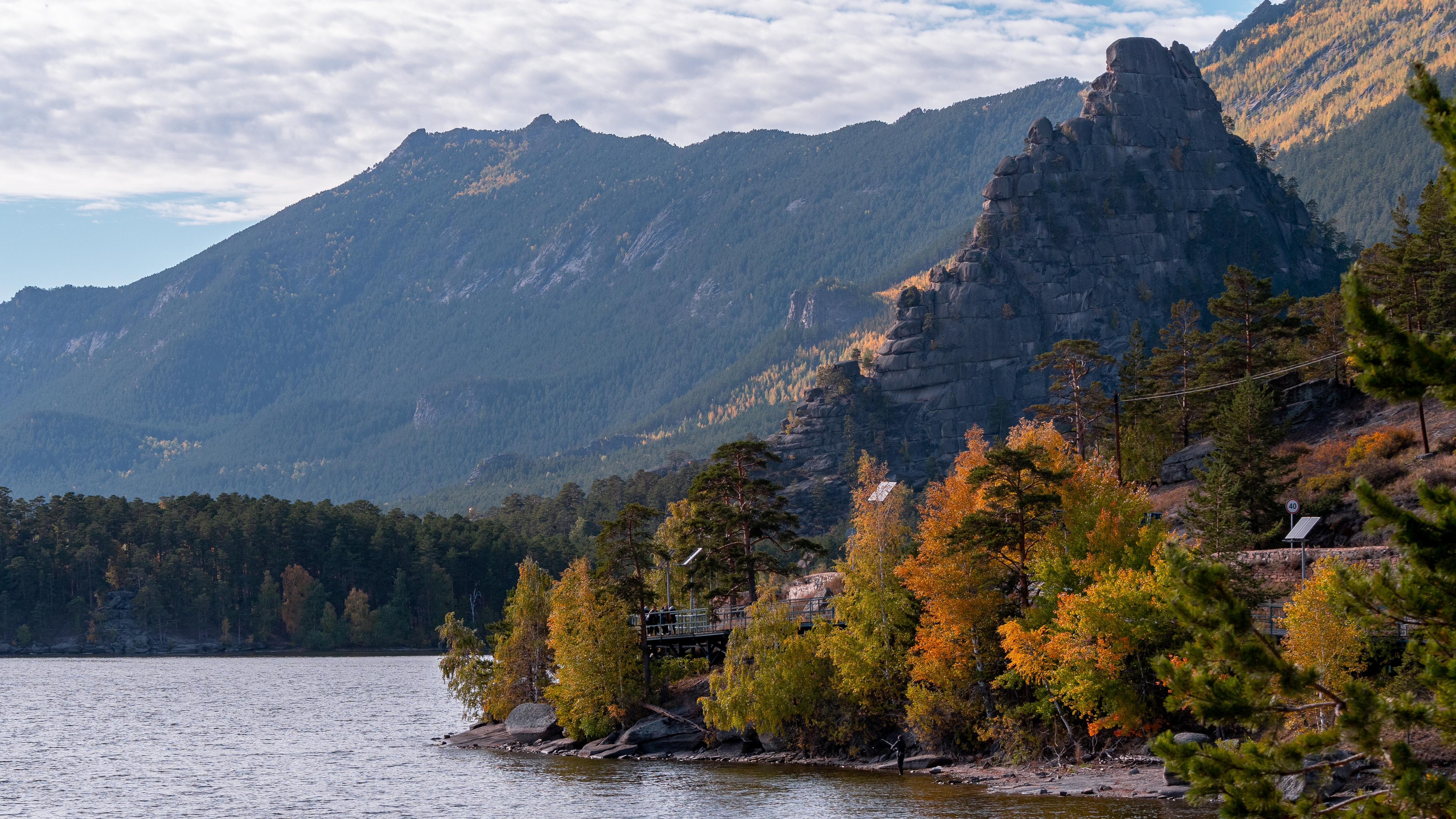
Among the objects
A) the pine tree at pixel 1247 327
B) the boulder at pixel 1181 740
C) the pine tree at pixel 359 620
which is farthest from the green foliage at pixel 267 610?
the boulder at pixel 1181 740

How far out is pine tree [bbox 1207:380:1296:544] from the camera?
73.9 meters

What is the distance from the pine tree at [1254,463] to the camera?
242ft

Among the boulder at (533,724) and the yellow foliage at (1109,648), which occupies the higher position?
the yellow foliage at (1109,648)

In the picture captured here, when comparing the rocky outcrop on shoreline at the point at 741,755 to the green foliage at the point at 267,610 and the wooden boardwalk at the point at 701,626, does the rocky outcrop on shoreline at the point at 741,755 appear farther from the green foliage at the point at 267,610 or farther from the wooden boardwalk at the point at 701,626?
the green foliage at the point at 267,610

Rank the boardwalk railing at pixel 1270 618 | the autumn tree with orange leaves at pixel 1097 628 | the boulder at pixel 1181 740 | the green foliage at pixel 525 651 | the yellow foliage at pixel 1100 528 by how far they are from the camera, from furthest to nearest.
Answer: the green foliage at pixel 525 651 → the yellow foliage at pixel 1100 528 → the autumn tree with orange leaves at pixel 1097 628 → the boardwalk railing at pixel 1270 618 → the boulder at pixel 1181 740

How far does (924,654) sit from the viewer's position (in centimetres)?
6391

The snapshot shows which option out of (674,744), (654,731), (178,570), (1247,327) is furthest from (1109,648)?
(178,570)

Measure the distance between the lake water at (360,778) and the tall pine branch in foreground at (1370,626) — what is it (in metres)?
28.9

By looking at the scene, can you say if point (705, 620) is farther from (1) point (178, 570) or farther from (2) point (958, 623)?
(1) point (178, 570)

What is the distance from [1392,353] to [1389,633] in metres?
37.7

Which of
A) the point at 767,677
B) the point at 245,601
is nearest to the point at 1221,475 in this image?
the point at 767,677

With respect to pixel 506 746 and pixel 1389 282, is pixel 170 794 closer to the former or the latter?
pixel 506 746

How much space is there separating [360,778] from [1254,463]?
5104 centimetres

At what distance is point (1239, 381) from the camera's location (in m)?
93.3
